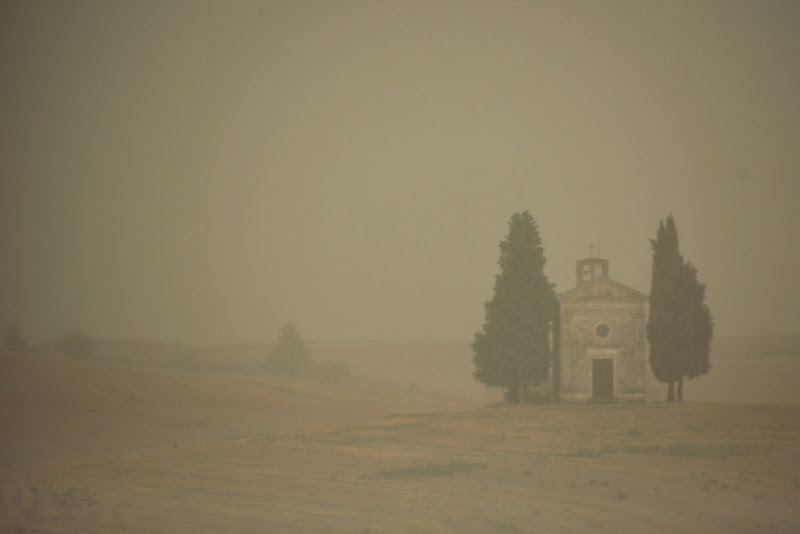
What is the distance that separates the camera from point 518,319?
39594 millimetres

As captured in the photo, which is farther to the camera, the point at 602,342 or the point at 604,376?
the point at 604,376

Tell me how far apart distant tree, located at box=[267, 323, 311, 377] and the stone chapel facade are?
43172 mm

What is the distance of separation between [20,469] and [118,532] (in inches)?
386

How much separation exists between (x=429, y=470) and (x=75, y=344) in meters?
68.1

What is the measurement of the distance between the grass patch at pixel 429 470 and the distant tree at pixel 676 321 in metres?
21.7

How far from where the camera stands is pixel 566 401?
1547 inches

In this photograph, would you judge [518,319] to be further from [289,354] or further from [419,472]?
[289,354]

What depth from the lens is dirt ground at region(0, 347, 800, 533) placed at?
15.2 metres

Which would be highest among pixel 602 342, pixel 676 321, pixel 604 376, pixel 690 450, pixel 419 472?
pixel 676 321

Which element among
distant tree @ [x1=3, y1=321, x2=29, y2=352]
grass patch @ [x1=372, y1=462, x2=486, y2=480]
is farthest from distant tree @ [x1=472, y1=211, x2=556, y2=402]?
distant tree @ [x1=3, y1=321, x2=29, y2=352]

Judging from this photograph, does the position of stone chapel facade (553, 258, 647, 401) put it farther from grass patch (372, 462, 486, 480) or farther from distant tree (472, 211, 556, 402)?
grass patch (372, 462, 486, 480)

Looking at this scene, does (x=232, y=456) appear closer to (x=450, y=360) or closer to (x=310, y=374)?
(x=310, y=374)

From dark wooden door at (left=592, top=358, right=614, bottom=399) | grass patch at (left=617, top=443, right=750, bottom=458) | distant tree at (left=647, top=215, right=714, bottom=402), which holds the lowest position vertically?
grass patch at (left=617, top=443, right=750, bottom=458)

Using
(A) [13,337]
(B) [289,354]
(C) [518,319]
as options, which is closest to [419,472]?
(C) [518,319]
